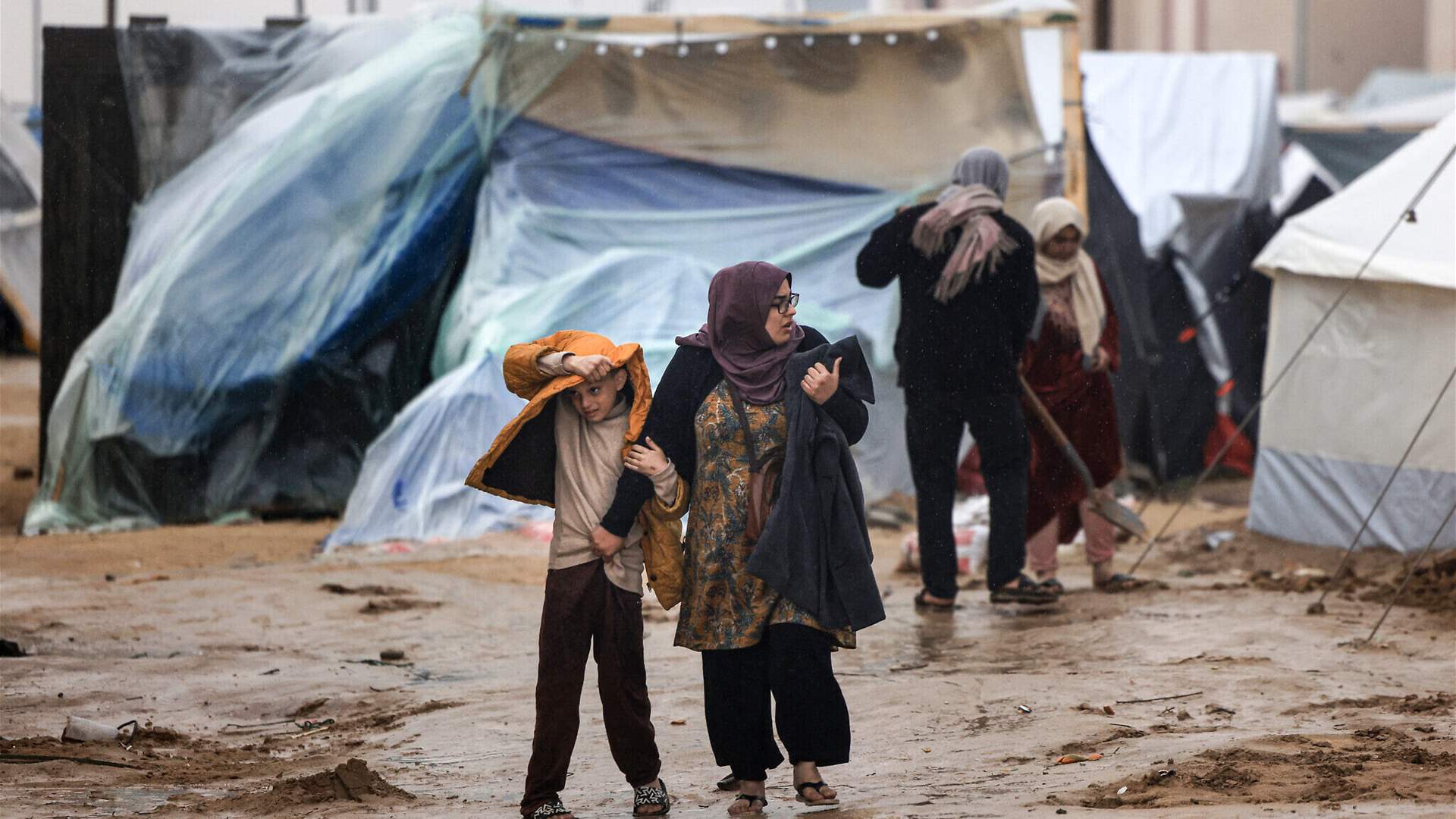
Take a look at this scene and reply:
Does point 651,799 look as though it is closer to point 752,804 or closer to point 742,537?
point 752,804

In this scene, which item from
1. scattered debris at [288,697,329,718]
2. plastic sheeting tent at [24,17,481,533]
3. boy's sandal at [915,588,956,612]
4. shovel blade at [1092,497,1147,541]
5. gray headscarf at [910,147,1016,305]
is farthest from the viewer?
plastic sheeting tent at [24,17,481,533]

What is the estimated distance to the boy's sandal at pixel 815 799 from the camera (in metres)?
3.80

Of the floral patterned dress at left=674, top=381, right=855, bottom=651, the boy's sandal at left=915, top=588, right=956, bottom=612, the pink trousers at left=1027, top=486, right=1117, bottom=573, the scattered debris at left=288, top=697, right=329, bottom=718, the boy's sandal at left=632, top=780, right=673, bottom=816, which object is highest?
the floral patterned dress at left=674, top=381, right=855, bottom=651

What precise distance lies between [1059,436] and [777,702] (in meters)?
3.21

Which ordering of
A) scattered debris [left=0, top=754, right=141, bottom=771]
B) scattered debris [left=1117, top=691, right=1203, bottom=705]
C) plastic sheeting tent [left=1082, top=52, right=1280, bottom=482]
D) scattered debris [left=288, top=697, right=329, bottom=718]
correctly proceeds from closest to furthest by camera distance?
scattered debris [left=0, top=754, right=141, bottom=771]
scattered debris [left=1117, top=691, right=1203, bottom=705]
scattered debris [left=288, top=697, right=329, bottom=718]
plastic sheeting tent [left=1082, top=52, right=1280, bottom=482]

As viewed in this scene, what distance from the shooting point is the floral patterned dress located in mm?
3854

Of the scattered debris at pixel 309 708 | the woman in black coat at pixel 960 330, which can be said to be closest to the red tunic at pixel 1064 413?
the woman in black coat at pixel 960 330

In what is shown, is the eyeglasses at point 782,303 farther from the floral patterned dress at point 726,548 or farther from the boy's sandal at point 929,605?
the boy's sandal at point 929,605

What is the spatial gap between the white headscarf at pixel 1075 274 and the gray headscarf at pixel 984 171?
529mm

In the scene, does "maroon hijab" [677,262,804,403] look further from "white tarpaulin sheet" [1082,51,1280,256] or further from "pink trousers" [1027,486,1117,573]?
"white tarpaulin sheet" [1082,51,1280,256]

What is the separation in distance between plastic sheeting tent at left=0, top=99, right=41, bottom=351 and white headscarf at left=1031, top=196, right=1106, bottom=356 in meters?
15.9

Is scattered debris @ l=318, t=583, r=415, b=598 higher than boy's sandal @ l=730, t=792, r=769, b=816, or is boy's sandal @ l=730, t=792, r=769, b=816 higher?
boy's sandal @ l=730, t=792, r=769, b=816

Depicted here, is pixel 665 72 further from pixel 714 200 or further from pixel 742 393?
pixel 742 393

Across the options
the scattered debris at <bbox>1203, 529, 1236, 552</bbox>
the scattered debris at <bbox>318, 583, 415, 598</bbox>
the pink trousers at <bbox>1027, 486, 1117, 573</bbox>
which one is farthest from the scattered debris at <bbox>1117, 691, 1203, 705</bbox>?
the scattered debris at <bbox>1203, 529, 1236, 552</bbox>
